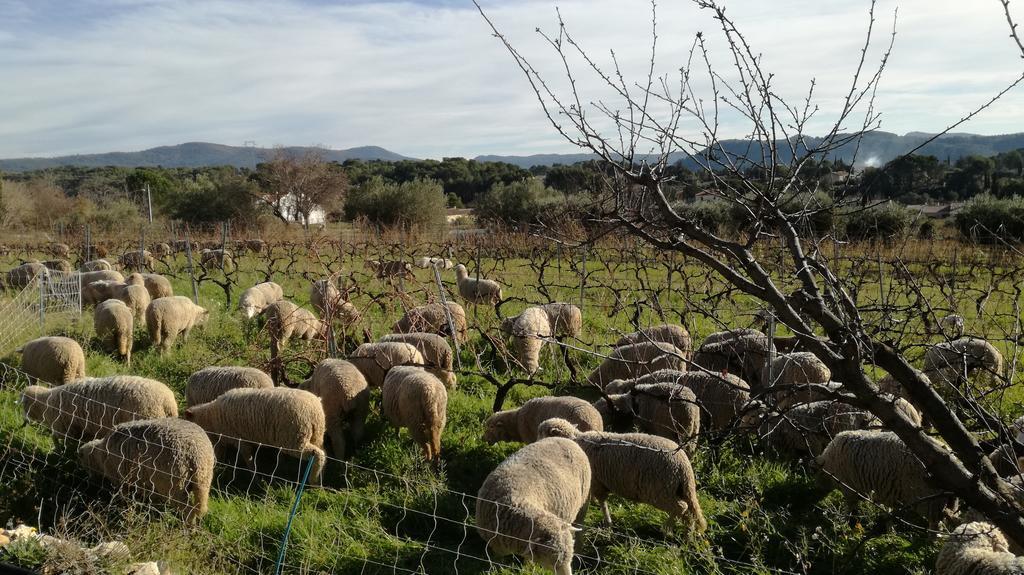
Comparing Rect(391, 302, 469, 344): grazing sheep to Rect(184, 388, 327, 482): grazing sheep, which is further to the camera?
Rect(391, 302, 469, 344): grazing sheep

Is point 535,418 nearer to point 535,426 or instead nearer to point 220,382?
point 535,426

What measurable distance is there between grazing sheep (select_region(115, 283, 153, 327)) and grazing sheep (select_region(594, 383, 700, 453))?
8.19 metres

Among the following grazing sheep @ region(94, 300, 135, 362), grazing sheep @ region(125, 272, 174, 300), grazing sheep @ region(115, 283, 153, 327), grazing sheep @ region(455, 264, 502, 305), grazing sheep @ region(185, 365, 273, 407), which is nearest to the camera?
Answer: grazing sheep @ region(185, 365, 273, 407)

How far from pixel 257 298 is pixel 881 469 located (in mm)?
9980

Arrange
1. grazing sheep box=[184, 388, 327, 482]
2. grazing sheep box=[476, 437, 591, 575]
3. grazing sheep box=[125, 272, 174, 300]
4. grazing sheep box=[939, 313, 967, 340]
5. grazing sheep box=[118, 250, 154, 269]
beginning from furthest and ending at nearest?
grazing sheep box=[118, 250, 154, 269], grazing sheep box=[125, 272, 174, 300], grazing sheep box=[184, 388, 327, 482], grazing sheep box=[476, 437, 591, 575], grazing sheep box=[939, 313, 967, 340]

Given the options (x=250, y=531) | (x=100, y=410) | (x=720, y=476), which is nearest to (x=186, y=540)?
(x=250, y=531)

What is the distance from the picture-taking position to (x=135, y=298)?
1132 centimetres

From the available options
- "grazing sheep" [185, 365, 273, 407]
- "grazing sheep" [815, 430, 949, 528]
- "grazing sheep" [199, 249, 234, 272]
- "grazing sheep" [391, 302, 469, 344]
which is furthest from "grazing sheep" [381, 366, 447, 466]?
"grazing sheep" [199, 249, 234, 272]

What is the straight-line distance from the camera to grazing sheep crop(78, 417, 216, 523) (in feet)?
15.6

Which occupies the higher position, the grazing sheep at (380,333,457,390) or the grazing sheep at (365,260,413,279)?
the grazing sheep at (365,260,413,279)

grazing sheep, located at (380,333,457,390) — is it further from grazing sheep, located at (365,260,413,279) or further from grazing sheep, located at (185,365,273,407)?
grazing sheep, located at (185,365,273,407)

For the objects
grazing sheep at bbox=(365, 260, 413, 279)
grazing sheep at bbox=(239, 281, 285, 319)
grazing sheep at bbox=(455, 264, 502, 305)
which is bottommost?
grazing sheep at bbox=(455, 264, 502, 305)

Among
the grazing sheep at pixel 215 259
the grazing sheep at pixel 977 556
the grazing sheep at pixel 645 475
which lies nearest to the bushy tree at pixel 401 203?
the grazing sheep at pixel 215 259

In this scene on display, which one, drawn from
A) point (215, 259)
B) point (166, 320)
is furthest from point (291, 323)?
point (215, 259)
